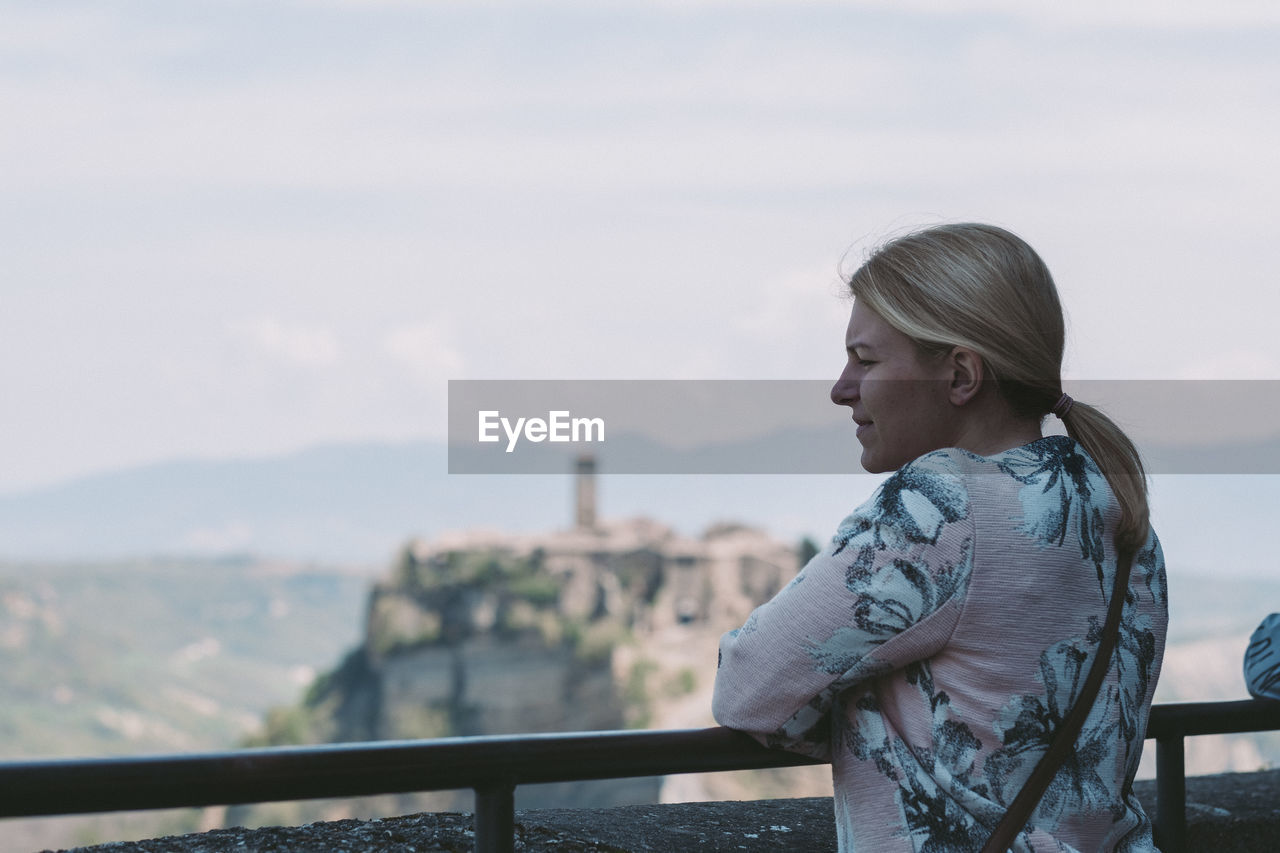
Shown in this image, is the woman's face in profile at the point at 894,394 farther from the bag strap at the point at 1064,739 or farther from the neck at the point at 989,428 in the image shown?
the bag strap at the point at 1064,739

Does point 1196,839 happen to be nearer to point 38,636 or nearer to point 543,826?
point 543,826

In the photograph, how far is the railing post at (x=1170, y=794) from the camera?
73.7 inches

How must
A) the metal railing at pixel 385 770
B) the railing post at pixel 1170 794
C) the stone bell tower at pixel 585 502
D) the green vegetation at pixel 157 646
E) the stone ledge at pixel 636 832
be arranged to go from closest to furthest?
1. the metal railing at pixel 385 770
2. the stone ledge at pixel 636 832
3. the railing post at pixel 1170 794
4. the stone bell tower at pixel 585 502
5. the green vegetation at pixel 157 646

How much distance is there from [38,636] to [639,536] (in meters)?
104

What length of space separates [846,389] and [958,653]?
0.31m

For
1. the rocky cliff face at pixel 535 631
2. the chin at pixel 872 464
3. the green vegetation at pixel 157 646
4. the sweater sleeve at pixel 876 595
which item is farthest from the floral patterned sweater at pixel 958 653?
the green vegetation at pixel 157 646

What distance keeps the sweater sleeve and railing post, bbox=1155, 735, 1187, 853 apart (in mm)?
669

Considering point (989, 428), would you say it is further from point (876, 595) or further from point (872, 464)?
point (876, 595)

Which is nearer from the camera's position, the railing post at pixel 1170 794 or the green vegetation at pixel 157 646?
the railing post at pixel 1170 794

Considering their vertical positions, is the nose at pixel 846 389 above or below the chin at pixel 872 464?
above

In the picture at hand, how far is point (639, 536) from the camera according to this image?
62.9 metres

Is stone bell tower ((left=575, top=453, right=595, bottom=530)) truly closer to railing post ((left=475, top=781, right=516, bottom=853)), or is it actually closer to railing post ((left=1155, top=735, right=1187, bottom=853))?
railing post ((left=1155, top=735, right=1187, bottom=853))

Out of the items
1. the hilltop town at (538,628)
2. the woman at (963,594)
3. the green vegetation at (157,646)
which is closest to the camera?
the woman at (963,594)

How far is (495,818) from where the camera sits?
57.2 inches
